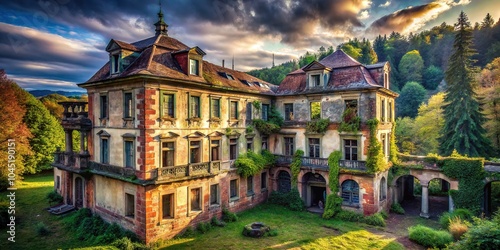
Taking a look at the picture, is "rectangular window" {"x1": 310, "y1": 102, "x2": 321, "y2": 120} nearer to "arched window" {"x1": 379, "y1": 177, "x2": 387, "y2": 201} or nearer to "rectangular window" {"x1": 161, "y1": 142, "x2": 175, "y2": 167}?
"arched window" {"x1": 379, "y1": 177, "x2": 387, "y2": 201}

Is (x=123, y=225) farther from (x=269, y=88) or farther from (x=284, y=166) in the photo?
(x=269, y=88)

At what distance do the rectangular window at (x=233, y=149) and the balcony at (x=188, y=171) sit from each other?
2.53 meters

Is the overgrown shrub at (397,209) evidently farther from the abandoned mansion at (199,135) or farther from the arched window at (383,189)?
the arched window at (383,189)

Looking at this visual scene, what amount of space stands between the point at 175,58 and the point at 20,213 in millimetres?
20679

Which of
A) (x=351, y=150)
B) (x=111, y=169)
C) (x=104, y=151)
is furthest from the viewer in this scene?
(x=351, y=150)

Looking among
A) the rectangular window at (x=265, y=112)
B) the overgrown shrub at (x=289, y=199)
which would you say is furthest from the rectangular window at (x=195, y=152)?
the overgrown shrub at (x=289, y=199)

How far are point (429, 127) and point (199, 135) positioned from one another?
37.0 m

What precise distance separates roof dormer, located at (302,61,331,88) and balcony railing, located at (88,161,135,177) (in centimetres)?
1753

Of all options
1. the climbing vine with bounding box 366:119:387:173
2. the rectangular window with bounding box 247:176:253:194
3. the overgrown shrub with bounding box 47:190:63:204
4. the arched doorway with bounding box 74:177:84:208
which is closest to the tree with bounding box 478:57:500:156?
the climbing vine with bounding box 366:119:387:173

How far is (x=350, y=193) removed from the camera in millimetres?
24047

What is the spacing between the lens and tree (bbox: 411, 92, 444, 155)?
1582 inches

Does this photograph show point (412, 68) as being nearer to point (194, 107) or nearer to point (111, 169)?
point (194, 107)

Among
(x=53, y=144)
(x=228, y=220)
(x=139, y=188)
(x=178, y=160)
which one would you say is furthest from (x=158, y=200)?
(x=53, y=144)

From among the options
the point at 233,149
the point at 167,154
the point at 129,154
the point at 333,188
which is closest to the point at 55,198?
the point at 129,154
